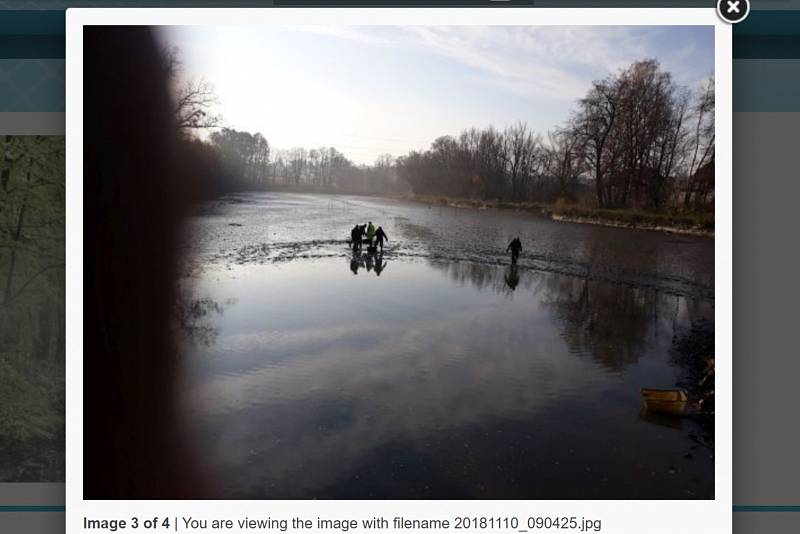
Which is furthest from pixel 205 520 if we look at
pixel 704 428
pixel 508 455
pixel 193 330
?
pixel 704 428

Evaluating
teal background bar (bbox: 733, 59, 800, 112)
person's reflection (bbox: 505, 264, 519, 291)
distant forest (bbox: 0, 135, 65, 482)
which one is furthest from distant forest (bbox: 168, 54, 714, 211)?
distant forest (bbox: 0, 135, 65, 482)

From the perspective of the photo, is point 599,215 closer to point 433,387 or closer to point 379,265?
point 379,265

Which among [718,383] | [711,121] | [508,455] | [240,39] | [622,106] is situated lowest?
[508,455]

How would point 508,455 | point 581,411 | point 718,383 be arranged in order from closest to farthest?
point 718,383 → point 508,455 → point 581,411

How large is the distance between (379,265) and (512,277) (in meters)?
1.73

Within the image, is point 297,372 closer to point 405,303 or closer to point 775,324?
point 405,303

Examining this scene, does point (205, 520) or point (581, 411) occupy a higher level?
point (581, 411)

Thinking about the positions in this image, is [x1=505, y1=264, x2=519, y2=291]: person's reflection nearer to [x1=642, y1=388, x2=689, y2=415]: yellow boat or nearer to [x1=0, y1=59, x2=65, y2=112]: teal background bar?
[x1=642, y1=388, x2=689, y2=415]: yellow boat

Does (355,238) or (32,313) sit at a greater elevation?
(355,238)

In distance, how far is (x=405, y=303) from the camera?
19.6ft

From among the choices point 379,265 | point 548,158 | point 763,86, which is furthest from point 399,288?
point 763,86

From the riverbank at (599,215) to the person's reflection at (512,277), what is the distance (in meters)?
0.83

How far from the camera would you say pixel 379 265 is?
17.9 feet

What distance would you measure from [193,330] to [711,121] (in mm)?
5505
